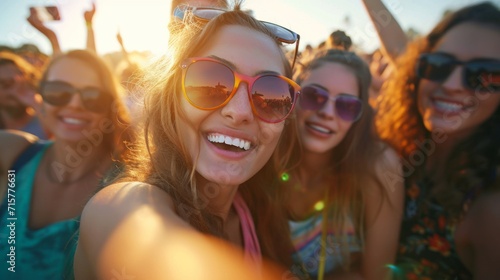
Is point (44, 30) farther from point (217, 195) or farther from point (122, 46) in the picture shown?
point (217, 195)

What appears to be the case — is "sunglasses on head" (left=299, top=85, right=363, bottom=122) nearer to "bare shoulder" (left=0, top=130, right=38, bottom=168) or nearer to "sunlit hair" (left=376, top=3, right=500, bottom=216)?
"sunlit hair" (left=376, top=3, right=500, bottom=216)

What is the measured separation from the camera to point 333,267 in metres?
2.02

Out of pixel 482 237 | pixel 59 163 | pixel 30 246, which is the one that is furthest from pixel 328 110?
pixel 30 246

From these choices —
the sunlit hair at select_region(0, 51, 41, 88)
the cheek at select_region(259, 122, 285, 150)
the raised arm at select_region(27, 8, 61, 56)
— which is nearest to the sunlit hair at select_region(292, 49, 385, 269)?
the cheek at select_region(259, 122, 285, 150)

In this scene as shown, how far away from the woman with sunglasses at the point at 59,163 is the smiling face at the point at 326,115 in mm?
1336

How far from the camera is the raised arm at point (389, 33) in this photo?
112 inches

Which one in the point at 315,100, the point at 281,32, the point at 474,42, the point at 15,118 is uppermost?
the point at 474,42

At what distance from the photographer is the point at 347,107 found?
204 cm

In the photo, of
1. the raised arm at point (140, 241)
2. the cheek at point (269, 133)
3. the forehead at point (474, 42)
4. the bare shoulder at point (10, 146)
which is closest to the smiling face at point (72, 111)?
the bare shoulder at point (10, 146)

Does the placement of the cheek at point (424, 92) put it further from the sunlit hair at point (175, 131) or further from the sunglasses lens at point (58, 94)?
the sunglasses lens at point (58, 94)

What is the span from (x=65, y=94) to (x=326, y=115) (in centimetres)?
192

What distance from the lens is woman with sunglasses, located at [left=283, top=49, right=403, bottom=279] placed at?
2004mm

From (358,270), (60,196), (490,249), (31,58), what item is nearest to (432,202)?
(490,249)

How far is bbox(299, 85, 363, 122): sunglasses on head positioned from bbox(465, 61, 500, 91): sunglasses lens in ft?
2.69
